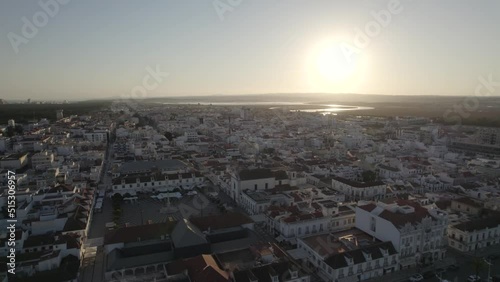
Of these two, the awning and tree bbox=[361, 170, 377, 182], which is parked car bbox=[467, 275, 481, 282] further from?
tree bbox=[361, 170, 377, 182]

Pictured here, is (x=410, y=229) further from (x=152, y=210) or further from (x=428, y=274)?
(x=152, y=210)

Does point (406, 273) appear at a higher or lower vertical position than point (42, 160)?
lower

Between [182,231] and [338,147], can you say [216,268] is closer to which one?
[182,231]

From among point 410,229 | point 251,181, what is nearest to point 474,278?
point 410,229

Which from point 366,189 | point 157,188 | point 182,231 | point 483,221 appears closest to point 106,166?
point 157,188

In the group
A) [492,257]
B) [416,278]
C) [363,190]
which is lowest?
[416,278]

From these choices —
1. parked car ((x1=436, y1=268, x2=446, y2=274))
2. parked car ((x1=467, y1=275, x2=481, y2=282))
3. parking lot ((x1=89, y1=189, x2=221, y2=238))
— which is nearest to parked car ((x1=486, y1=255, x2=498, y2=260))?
parked car ((x1=467, y1=275, x2=481, y2=282))
